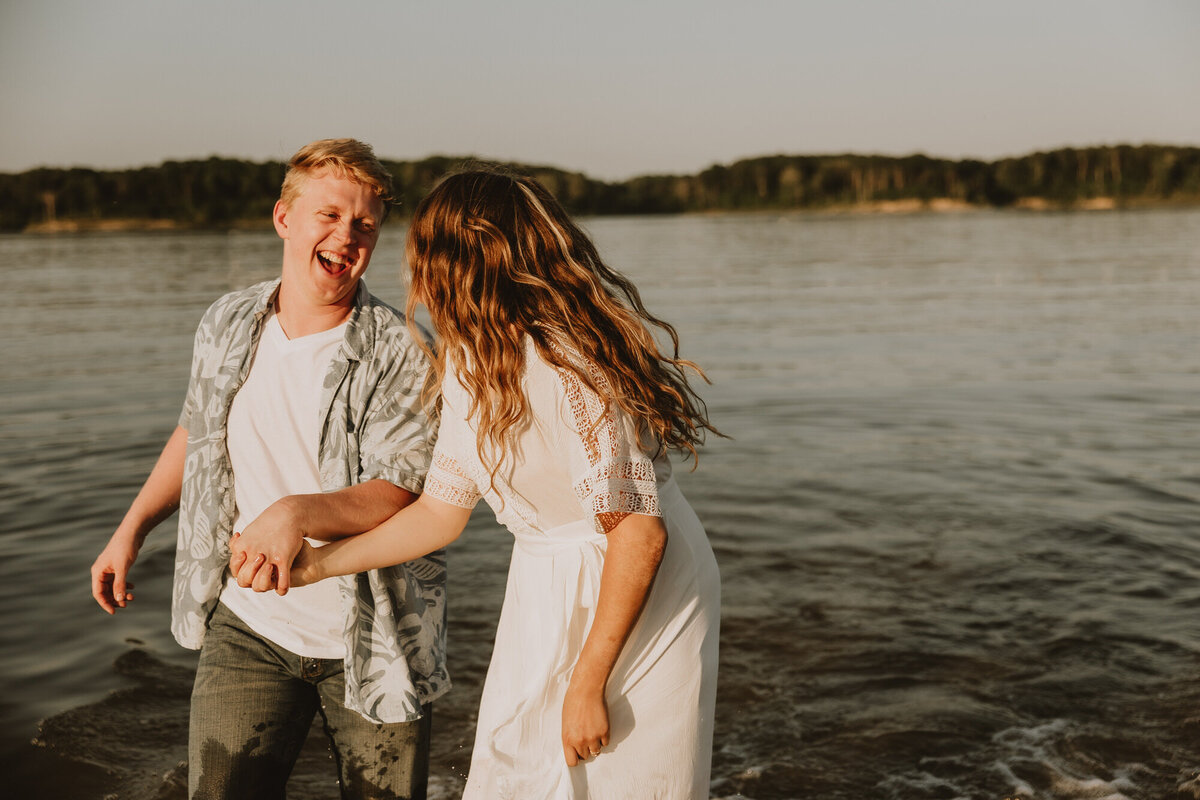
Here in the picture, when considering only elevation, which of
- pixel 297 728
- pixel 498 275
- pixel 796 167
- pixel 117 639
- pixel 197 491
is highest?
pixel 796 167

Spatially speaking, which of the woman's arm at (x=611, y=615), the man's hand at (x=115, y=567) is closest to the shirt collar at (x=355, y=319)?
the man's hand at (x=115, y=567)

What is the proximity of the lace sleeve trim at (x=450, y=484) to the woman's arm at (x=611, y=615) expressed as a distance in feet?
1.45

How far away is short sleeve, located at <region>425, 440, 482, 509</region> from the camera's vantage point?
254 centimetres

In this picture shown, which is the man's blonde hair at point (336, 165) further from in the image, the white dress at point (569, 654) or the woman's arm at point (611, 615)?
the woman's arm at point (611, 615)

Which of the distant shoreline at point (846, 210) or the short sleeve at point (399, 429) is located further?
the distant shoreline at point (846, 210)

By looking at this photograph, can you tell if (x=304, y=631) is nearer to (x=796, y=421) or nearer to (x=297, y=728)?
(x=297, y=728)

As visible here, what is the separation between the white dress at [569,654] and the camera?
2.44 metres

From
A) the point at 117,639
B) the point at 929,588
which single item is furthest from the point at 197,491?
the point at 929,588

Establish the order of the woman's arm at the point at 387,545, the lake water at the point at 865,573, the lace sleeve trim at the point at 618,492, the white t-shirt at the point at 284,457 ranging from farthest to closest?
1. the lake water at the point at 865,573
2. the white t-shirt at the point at 284,457
3. the woman's arm at the point at 387,545
4. the lace sleeve trim at the point at 618,492

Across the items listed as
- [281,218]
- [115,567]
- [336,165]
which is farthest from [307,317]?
[115,567]

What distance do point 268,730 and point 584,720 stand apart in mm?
1169

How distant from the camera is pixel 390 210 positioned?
3.38 metres

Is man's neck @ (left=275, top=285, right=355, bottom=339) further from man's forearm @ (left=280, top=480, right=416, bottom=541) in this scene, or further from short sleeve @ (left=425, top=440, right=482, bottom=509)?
short sleeve @ (left=425, top=440, right=482, bottom=509)

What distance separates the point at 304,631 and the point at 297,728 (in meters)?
0.35
